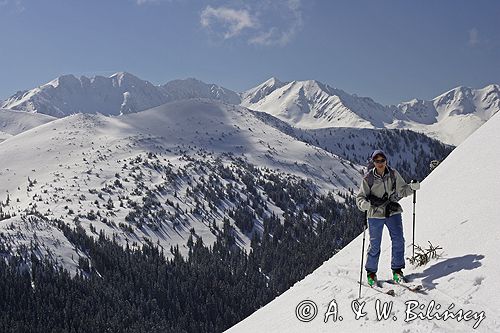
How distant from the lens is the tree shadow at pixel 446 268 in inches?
373

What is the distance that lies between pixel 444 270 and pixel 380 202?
2267mm

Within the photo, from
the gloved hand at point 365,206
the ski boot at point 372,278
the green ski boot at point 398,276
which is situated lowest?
the green ski boot at point 398,276

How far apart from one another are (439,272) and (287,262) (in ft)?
571

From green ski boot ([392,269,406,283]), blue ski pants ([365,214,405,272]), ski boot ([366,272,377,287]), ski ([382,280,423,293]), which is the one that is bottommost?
ski ([382,280,423,293])

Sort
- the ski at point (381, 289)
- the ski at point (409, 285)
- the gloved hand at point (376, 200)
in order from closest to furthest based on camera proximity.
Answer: the ski at point (409, 285), the ski at point (381, 289), the gloved hand at point (376, 200)

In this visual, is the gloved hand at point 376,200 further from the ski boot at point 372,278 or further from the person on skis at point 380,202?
the ski boot at point 372,278

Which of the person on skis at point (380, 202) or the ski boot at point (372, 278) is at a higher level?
the person on skis at point (380, 202)

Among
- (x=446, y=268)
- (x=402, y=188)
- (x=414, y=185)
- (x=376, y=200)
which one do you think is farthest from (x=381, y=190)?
(x=446, y=268)

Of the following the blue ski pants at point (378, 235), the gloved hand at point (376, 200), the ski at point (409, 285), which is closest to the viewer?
the ski at point (409, 285)

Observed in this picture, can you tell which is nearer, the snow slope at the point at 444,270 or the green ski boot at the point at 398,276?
the snow slope at the point at 444,270

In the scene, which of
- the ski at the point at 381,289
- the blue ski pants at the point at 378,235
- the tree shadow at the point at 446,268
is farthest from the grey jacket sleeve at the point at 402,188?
the ski at the point at 381,289

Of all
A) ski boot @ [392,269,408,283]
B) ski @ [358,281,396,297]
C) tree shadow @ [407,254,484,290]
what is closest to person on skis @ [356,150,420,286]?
ski @ [358,281,396,297]

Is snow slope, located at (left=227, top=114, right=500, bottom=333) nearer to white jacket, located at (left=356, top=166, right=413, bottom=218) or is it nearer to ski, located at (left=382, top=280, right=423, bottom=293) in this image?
ski, located at (left=382, top=280, right=423, bottom=293)

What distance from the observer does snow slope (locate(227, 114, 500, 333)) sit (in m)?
8.50
